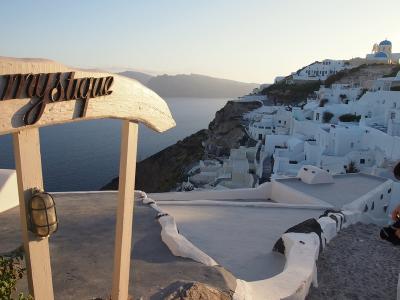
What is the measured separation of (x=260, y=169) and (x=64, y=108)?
2904 cm

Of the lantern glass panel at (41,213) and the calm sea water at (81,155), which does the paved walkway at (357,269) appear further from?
the calm sea water at (81,155)

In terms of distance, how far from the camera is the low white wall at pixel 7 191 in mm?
7605

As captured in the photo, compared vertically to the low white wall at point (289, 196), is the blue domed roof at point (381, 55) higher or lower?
higher

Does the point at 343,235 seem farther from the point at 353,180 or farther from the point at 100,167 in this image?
the point at 100,167

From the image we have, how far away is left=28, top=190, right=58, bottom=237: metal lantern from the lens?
271 centimetres

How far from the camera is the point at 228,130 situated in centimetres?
5397

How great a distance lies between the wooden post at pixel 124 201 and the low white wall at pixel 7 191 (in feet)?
16.3

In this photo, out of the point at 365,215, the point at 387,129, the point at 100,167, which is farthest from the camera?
the point at 100,167

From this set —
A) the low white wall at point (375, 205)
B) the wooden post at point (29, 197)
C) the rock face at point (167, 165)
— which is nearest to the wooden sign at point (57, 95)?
the wooden post at point (29, 197)

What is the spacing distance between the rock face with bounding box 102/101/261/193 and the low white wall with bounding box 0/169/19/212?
38.9m

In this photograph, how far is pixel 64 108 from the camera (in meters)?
2.65

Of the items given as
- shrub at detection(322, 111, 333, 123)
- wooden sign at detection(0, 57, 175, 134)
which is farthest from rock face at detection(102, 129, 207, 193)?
wooden sign at detection(0, 57, 175, 134)

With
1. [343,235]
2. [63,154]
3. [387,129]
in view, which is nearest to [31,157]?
[343,235]

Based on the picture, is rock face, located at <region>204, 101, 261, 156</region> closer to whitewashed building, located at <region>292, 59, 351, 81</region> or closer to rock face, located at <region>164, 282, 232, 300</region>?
whitewashed building, located at <region>292, 59, 351, 81</region>
